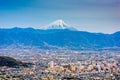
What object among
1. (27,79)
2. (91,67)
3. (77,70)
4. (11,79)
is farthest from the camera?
(91,67)

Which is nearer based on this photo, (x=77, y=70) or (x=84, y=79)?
(x=84, y=79)

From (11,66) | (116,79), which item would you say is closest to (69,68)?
(11,66)

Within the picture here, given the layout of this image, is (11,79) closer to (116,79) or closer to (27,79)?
(27,79)

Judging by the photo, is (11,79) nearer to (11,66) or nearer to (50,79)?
(50,79)

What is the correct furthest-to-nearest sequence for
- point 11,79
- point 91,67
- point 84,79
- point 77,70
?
point 91,67 < point 77,70 < point 84,79 < point 11,79

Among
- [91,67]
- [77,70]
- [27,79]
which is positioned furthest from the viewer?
[91,67]

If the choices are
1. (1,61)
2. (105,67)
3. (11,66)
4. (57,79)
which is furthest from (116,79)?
(1,61)

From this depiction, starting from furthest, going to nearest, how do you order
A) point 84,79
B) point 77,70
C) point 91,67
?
point 91,67 < point 77,70 < point 84,79

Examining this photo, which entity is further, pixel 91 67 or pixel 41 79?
pixel 91 67
